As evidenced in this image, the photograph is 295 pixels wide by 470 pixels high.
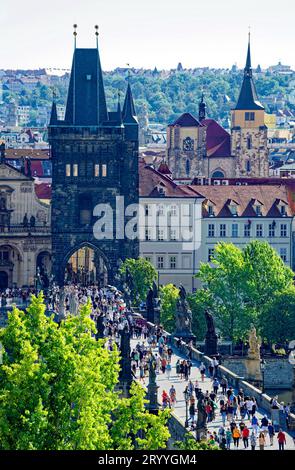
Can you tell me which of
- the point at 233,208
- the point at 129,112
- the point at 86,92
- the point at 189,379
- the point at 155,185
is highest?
the point at 86,92

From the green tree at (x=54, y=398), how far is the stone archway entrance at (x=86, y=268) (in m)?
69.7

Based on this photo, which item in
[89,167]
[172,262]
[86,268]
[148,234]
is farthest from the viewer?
[86,268]

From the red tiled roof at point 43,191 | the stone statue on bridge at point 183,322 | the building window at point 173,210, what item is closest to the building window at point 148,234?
the building window at point 173,210

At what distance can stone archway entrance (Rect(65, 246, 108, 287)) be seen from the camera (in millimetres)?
139625

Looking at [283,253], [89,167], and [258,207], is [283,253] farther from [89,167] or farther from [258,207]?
[89,167]

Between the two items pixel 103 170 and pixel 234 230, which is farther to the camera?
pixel 234 230

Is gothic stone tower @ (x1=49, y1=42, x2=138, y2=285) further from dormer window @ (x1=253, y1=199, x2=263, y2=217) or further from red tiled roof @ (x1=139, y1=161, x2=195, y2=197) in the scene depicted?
dormer window @ (x1=253, y1=199, x2=263, y2=217)

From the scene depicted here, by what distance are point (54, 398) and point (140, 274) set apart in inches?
2691

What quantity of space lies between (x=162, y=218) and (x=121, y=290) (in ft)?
60.7

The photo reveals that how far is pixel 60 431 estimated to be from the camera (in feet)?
198

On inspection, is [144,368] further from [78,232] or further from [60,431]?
[78,232]

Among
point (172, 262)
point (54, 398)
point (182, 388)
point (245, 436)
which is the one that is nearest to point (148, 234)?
point (172, 262)

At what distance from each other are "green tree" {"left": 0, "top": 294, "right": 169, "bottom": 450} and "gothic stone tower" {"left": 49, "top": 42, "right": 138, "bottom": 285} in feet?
242

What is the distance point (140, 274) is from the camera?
424 feet
